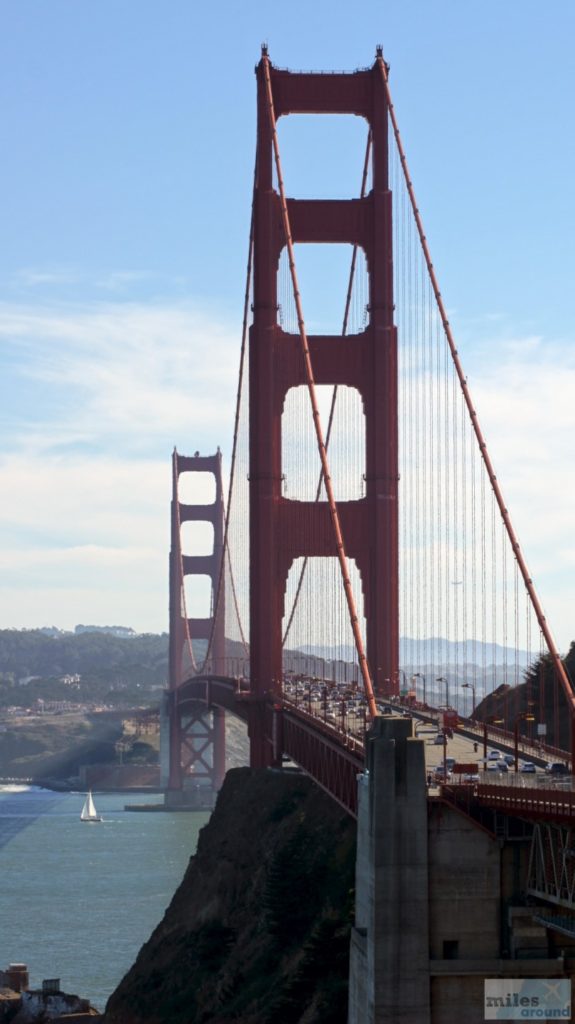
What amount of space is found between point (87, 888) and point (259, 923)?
45.4 m

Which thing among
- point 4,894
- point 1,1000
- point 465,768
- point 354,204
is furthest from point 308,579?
point 465,768

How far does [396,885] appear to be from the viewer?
118 feet

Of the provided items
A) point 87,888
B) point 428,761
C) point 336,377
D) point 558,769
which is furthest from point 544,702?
point 87,888

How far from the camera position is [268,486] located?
68.3m

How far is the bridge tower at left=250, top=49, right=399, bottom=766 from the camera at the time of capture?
67.8 m

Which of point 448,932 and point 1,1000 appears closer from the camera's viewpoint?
point 448,932

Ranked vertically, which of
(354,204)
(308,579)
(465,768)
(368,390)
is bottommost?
(465,768)

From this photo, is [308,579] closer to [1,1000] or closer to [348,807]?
[1,1000]

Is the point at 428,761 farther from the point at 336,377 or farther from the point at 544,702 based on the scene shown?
the point at 336,377

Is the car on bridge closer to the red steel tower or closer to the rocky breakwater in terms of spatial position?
the rocky breakwater

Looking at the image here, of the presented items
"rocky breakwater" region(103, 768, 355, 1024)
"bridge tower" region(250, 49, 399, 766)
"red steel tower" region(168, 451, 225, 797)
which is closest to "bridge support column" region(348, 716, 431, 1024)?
"rocky breakwater" region(103, 768, 355, 1024)

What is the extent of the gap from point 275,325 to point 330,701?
12.6 metres

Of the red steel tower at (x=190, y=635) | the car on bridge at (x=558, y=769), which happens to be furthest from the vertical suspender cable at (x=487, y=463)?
the red steel tower at (x=190, y=635)

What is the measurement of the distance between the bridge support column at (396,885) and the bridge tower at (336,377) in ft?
101
